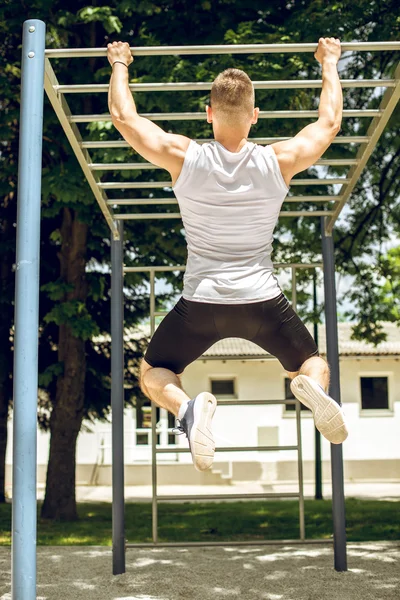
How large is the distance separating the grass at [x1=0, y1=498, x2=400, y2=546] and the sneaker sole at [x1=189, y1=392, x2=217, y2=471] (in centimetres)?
719

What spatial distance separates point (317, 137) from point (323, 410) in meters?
1.09

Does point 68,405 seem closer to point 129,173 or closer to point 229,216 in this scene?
point 129,173

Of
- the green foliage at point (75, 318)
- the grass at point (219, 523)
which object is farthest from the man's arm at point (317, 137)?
the green foliage at point (75, 318)

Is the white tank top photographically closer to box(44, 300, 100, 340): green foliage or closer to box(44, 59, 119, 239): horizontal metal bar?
box(44, 59, 119, 239): horizontal metal bar

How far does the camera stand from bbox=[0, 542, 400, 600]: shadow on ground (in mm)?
5527

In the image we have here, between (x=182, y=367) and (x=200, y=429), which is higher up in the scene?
(x=182, y=367)

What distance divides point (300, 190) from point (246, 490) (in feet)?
36.7

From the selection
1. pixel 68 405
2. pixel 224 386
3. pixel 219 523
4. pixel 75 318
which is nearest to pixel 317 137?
pixel 75 318

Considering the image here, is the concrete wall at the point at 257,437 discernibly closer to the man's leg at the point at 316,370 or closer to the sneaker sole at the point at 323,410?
the man's leg at the point at 316,370

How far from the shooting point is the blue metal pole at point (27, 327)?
2.93m

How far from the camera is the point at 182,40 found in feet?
33.2

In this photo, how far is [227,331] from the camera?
319cm

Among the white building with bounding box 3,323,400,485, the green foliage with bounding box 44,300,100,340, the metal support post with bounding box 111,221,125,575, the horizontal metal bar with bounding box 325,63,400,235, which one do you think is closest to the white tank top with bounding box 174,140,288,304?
the horizontal metal bar with bounding box 325,63,400,235

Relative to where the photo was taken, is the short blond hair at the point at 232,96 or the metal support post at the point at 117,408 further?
the metal support post at the point at 117,408
